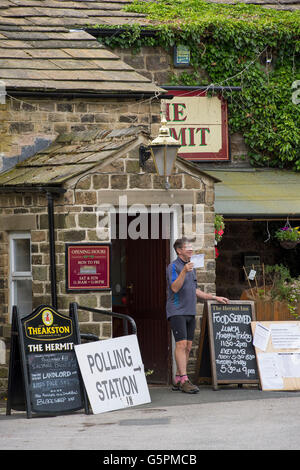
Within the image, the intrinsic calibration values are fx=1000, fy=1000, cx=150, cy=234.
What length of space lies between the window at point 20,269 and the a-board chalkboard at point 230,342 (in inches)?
94.0

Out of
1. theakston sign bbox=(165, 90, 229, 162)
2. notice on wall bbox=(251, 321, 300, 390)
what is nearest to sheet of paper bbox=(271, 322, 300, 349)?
notice on wall bbox=(251, 321, 300, 390)

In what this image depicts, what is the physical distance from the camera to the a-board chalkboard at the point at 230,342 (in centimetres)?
1249

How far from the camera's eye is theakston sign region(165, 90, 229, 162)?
17.1 metres

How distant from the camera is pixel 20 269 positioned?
43.2 feet

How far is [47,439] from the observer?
9.23 metres

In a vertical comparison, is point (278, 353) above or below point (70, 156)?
below

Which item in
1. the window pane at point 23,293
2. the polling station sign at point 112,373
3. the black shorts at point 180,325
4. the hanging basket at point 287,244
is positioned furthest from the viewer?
the hanging basket at point 287,244

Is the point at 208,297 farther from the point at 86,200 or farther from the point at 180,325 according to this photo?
the point at 86,200

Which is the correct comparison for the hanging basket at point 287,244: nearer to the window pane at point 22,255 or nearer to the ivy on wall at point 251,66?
the ivy on wall at point 251,66

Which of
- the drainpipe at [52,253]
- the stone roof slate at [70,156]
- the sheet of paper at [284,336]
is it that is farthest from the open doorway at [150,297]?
the sheet of paper at [284,336]

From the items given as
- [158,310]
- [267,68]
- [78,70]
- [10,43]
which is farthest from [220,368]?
[267,68]

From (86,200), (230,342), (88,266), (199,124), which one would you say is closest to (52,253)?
(88,266)

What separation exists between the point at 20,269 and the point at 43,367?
241 cm

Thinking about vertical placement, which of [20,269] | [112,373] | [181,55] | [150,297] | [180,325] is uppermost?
[181,55]
